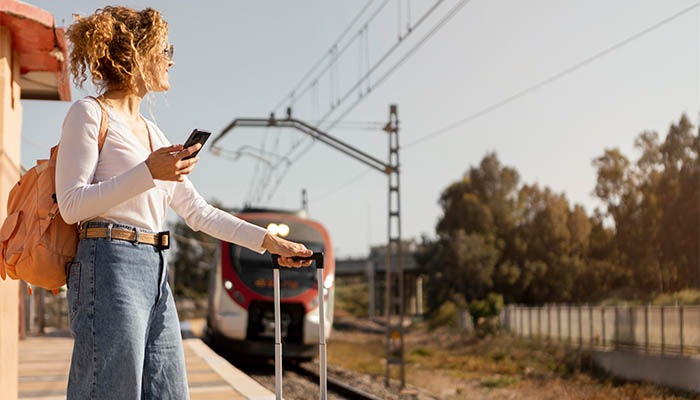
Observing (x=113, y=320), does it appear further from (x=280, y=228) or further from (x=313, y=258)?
(x=280, y=228)

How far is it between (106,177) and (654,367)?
1917 centimetres

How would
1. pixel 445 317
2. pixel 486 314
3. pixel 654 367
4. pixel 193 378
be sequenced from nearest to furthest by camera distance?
pixel 193 378 < pixel 654 367 < pixel 486 314 < pixel 445 317

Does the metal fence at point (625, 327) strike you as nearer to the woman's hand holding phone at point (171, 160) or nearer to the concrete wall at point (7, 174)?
the concrete wall at point (7, 174)

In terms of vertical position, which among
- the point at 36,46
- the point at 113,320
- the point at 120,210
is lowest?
the point at 113,320

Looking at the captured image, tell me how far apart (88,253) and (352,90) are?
13.5 metres

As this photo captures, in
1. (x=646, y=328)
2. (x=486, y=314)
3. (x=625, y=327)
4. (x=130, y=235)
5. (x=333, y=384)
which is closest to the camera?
(x=130, y=235)

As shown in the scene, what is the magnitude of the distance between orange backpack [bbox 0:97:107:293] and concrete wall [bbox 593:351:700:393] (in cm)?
1650

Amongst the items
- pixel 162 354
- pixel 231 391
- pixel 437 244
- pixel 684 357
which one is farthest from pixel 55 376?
pixel 437 244

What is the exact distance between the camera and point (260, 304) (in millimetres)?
14828

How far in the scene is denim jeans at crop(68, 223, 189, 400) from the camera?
88.0 inches

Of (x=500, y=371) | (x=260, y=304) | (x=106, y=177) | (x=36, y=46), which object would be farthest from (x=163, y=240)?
(x=500, y=371)

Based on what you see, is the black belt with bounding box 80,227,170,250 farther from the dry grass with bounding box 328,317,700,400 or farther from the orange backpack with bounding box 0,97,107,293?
the dry grass with bounding box 328,317,700,400

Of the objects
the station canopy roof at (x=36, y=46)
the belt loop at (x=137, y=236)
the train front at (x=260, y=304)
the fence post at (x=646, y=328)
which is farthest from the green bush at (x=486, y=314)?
the belt loop at (x=137, y=236)

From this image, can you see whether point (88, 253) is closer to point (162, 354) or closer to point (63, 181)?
point (63, 181)
